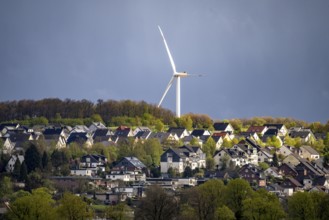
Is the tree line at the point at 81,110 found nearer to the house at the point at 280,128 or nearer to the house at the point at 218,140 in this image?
the house at the point at 280,128

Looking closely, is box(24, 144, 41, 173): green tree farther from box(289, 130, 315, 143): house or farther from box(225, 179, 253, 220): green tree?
box(289, 130, 315, 143): house

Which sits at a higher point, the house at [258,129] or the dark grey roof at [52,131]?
the house at [258,129]

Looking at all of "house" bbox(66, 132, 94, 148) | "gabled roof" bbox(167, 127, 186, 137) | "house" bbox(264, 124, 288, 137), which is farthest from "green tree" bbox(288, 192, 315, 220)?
"house" bbox(264, 124, 288, 137)

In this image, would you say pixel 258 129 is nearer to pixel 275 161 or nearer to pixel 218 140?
pixel 218 140

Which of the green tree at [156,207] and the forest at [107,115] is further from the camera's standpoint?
the forest at [107,115]

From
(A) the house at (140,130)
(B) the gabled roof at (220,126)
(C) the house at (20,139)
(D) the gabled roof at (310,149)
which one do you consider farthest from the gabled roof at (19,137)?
(D) the gabled roof at (310,149)

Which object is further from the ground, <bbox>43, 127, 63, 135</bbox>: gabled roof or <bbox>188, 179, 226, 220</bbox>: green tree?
<bbox>43, 127, 63, 135</bbox>: gabled roof

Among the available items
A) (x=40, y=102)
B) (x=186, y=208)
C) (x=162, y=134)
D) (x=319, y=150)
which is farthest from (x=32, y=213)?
(x=40, y=102)
